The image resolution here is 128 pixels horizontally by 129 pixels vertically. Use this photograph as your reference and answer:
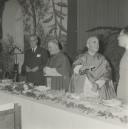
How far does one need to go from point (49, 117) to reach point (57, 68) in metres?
0.62

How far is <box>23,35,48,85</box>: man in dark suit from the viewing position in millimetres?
3280

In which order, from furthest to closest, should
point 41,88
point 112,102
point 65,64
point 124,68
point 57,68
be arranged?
1. point 41,88
2. point 57,68
3. point 65,64
4. point 112,102
5. point 124,68

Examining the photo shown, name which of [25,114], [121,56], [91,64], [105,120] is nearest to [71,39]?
[91,64]

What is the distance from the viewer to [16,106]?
3492mm

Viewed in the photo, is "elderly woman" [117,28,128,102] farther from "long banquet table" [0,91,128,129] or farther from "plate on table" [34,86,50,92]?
"plate on table" [34,86,50,92]

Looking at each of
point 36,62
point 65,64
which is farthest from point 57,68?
point 36,62

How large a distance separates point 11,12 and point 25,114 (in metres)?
1.61

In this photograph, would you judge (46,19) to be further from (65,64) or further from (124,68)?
(124,68)

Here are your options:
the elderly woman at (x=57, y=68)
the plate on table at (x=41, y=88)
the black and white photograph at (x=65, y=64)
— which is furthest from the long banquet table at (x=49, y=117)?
the elderly woman at (x=57, y=68)

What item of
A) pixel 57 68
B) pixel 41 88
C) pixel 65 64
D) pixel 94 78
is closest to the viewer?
pixel 94 78

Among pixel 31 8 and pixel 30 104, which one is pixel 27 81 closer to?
pixel 30 104

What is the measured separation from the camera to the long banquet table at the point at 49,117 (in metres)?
2.42

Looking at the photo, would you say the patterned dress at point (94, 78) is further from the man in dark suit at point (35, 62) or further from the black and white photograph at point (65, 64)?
the man in dark suit at point (35, 62)

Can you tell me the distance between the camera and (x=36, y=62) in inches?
133
